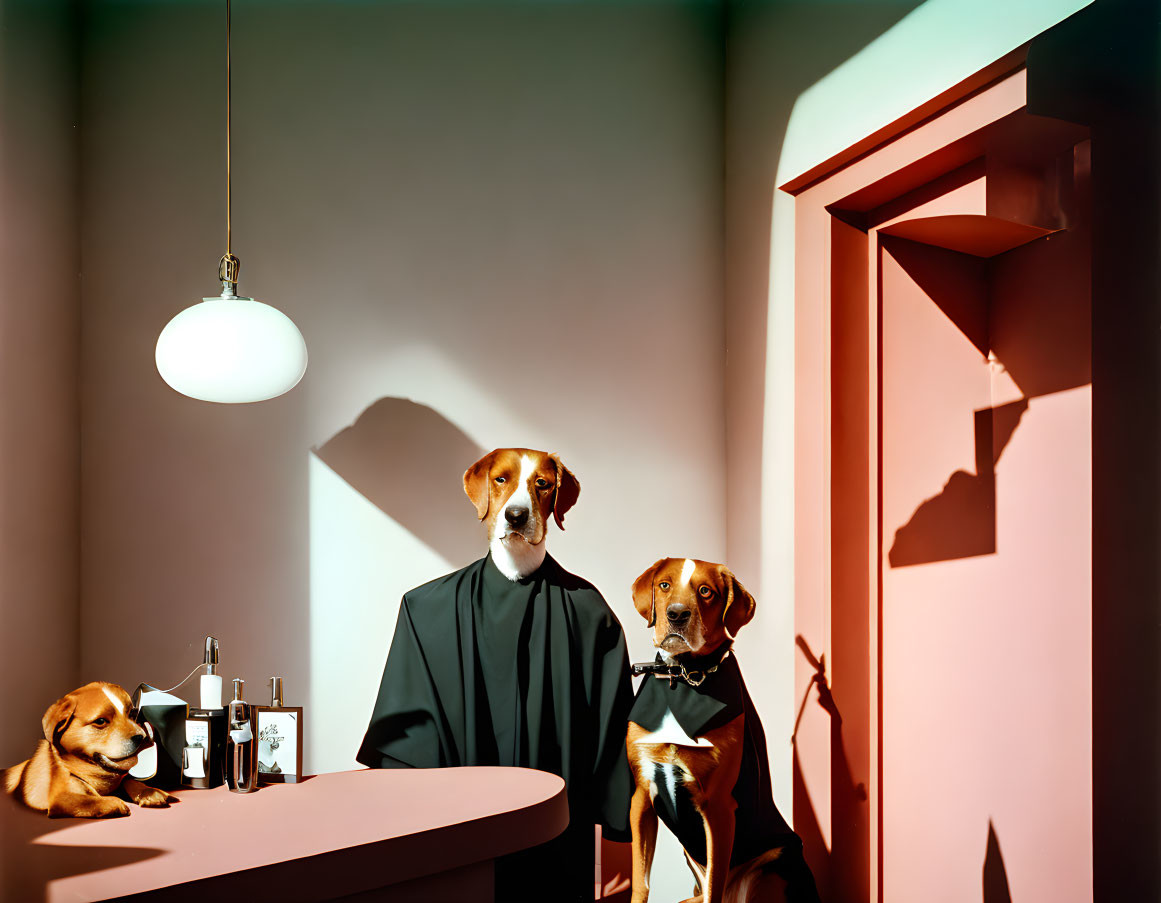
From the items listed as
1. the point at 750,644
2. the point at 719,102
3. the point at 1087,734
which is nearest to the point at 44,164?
the point at 719,102

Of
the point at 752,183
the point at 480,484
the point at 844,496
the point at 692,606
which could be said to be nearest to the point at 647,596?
the point at 692,606

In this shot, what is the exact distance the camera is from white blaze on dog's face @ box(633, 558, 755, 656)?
1.57 m

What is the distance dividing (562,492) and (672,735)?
48 centimetres

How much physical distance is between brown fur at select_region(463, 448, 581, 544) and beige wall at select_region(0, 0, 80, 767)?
831 millimetres

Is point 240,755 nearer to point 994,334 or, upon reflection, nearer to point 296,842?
point 296,842

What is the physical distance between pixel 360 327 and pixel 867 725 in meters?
1.42

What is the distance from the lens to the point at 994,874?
1.76 metres

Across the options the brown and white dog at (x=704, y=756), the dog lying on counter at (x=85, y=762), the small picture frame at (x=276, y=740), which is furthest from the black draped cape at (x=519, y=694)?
the dog lying on counter at (x=85, y=762)

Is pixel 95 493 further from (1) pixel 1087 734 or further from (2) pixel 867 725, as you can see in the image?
(1) pixel 1087 734

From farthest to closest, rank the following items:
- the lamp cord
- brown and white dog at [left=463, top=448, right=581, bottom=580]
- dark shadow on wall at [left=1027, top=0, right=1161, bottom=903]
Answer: the lamp cord, brown and white dog at [left=463, top=448, right=581, bottom=580], dark shadow on wall at [left=1027, top=0, right=1161, bottom=903]

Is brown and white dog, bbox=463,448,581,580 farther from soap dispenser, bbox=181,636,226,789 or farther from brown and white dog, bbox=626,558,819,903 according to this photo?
soap dispenser, bbox=181,636,226,789

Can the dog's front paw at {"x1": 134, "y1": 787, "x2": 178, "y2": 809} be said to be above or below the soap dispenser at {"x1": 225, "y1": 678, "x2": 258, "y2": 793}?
below

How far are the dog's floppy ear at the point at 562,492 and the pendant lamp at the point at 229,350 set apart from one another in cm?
54

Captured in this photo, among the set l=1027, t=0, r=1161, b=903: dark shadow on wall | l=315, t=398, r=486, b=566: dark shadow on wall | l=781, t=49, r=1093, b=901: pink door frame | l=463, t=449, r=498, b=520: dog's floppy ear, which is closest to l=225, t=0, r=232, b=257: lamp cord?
l=315, t=398, r=486, b=566: dark shadow on wall
